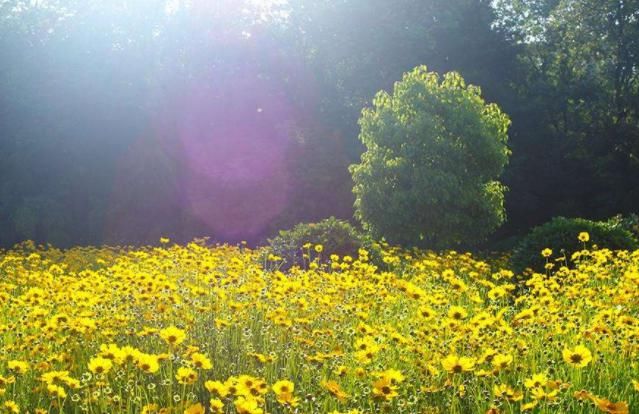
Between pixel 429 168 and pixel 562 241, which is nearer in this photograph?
pixel 562 241

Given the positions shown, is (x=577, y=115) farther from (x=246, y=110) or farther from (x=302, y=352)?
(x=302, y=352)

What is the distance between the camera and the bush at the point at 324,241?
10.1 m

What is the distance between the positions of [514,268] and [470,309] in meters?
2.94

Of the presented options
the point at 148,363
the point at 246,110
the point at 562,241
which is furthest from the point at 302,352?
the point at 246,110

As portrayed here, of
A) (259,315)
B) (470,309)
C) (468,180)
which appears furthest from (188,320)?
(468,180)

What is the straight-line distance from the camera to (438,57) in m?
22.3

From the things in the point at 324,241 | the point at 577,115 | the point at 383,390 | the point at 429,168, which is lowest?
the point at 383,390

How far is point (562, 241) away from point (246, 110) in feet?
45.0

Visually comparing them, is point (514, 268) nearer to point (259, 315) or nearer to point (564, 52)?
point (259, 315)

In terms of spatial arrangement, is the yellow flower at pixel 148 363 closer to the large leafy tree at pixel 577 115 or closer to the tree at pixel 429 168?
the tree at pixel 429 168

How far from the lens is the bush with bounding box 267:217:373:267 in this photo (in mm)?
10141

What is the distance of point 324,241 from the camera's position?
10.1m

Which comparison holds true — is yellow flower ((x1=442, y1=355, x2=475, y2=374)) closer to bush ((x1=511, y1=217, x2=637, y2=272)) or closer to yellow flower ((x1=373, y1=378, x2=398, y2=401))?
yellow flower ((x1=373, y1=378, x2=398, y2=401))

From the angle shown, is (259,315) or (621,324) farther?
(259,315)
